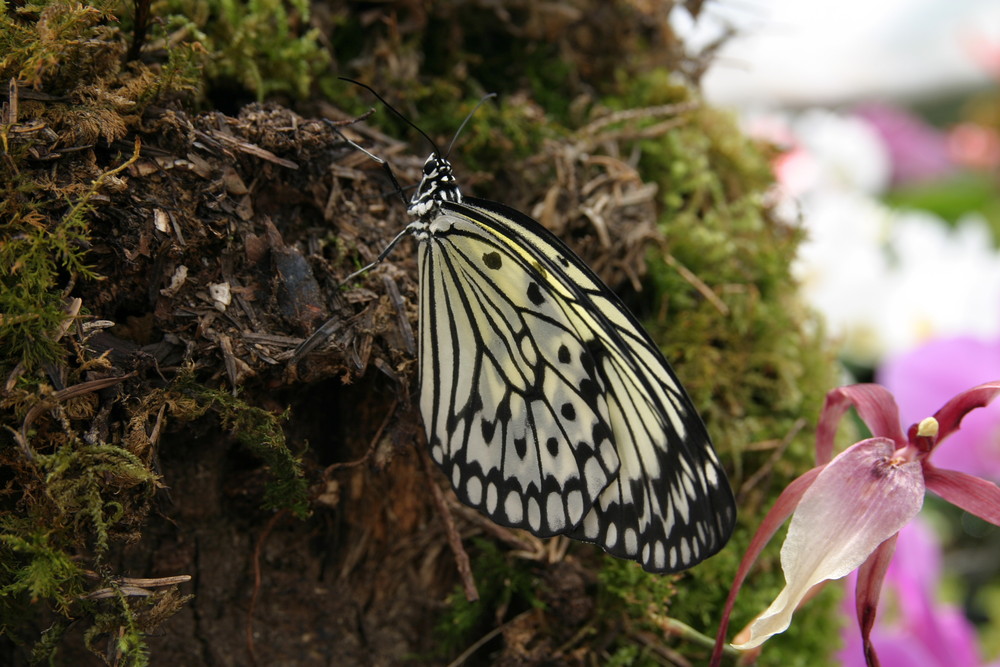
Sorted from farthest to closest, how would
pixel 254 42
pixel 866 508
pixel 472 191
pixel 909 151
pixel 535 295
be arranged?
pixel 909 151
pixel 472 191
pixel 254 42
pixel 535 295
pixel 866 508

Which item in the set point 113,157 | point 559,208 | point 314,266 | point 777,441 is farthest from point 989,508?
point 113,157

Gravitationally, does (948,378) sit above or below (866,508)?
above

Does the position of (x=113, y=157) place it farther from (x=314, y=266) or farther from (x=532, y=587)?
(x=532, y=587)

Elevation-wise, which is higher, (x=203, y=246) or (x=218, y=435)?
(x=203, y=246)

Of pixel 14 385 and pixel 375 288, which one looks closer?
pixel 14 385

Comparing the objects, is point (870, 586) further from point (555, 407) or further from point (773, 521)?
point (555, 407)

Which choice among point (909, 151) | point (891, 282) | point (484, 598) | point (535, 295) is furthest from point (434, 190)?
point (909, 151)

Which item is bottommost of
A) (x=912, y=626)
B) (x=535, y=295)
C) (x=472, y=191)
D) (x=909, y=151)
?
(x=912, y=626)

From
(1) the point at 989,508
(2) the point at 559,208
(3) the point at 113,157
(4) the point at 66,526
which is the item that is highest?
(2) the point at 559,208

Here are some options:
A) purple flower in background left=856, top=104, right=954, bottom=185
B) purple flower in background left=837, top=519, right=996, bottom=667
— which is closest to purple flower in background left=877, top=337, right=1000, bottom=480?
purple flower in background left=837, top=519, right=996, bottom=667
